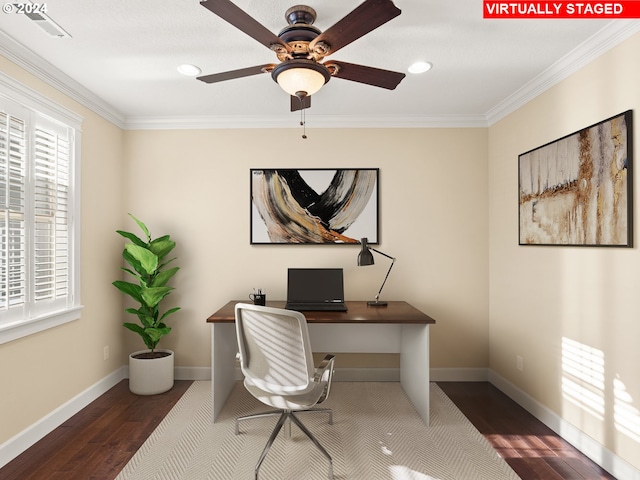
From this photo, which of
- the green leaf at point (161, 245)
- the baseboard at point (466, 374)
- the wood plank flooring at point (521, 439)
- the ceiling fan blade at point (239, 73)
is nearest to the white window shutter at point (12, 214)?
the green leaf at point (161, 245)

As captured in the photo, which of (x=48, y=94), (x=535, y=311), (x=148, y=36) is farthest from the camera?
(x=535, y=311)

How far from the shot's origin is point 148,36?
2.13 m

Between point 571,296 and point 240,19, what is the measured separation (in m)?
2.50

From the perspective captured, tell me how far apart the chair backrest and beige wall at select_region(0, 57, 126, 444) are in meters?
1.40

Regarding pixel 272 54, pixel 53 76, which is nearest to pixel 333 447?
pixel 272 54

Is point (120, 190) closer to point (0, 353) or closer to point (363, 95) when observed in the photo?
point (0, 353)

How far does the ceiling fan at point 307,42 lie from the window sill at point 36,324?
186cm

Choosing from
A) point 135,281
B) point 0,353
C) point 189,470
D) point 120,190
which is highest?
point 120,190

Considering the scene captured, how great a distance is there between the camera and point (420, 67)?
251 cm

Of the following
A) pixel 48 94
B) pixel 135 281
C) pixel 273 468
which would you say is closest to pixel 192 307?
pixel 135 281

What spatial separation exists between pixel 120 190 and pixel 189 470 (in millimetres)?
2524

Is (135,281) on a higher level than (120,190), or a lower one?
lower

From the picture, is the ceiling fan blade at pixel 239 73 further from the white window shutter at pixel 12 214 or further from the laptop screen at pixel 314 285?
the laptop screen at pixel 314 285

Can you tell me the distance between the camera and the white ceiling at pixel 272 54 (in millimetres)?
1938
